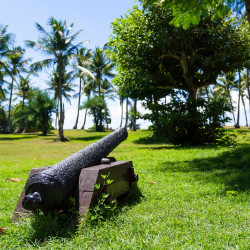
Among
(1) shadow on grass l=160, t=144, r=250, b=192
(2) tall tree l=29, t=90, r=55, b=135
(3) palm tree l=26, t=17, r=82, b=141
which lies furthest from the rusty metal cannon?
(2) tall tree l=29, t=90, r=55, b=135

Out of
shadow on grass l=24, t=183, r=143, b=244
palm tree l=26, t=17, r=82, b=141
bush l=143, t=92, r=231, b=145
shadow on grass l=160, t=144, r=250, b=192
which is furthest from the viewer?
palm tree l=26, t=17, r=82, b=141

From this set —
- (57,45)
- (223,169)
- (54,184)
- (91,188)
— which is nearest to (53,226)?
(54,184)

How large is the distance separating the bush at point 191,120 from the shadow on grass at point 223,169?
443 cm

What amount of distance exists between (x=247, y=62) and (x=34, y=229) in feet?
52.2

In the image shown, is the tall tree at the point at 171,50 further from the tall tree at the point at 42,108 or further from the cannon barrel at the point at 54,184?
the tall tree at the point at 42,108

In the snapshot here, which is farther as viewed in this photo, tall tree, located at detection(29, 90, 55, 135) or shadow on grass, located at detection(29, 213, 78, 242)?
tall tree, located at detection(29, 90, 55, 135)

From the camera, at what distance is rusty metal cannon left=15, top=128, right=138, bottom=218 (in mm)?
3309

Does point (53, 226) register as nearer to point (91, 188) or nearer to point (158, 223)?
point (91, 188)

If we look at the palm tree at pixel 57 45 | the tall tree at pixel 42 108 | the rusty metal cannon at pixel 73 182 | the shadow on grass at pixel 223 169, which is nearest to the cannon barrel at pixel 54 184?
the rusty metal cannon at pixel 73 182

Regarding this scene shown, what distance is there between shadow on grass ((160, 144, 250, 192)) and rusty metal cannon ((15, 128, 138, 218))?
2.43 m

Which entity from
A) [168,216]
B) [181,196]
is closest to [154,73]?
[181,196]

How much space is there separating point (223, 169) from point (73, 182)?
486 centimetres

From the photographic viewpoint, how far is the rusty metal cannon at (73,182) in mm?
3309

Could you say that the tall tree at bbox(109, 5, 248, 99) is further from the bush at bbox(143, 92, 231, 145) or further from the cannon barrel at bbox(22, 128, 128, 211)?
the cannon barrel at bbox(22, 128, 128, 211)
